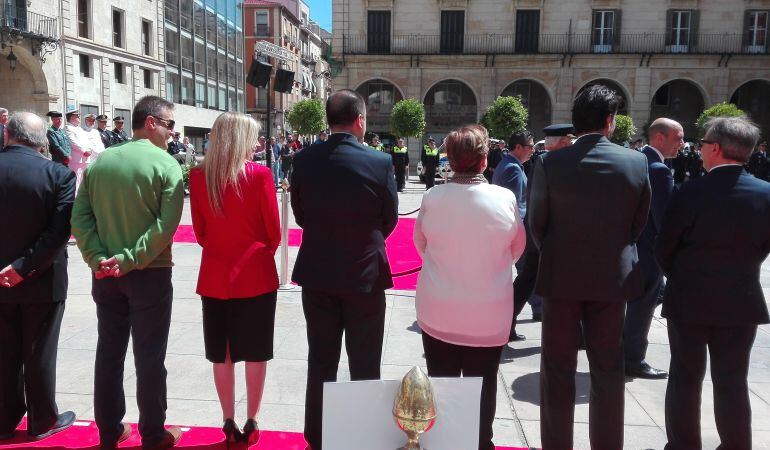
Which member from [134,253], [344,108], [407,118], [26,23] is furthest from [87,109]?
[344,108]

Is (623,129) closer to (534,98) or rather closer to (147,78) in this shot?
(534,98)

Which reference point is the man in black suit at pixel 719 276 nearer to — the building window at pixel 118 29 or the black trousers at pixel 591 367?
the black trousers at pixel 591 367

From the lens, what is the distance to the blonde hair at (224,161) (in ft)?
10.1

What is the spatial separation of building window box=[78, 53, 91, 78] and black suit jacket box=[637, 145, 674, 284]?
29756mm

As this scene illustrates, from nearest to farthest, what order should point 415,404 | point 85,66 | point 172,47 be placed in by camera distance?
point 415,404 → point 85,66 → point 172,47

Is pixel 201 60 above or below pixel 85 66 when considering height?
above

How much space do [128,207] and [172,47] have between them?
127 ft

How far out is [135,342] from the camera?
3.17m

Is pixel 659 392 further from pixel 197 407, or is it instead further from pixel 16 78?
pixel 16 78

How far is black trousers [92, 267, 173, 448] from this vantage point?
314 centimetres

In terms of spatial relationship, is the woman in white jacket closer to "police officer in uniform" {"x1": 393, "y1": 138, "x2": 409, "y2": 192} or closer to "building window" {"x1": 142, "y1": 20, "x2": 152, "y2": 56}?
"police officer in uniform" {"x1": 393, "y1": 138, "x2": 409, "y2": 192}

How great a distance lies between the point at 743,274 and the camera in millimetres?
2900

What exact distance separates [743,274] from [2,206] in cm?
374

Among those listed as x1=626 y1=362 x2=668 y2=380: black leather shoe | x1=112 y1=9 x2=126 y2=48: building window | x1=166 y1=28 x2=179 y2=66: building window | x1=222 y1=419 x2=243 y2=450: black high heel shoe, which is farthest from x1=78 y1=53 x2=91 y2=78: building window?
x1=626 y1=362 x2=668 y2=380: black leather shoe
